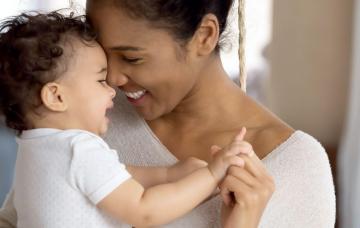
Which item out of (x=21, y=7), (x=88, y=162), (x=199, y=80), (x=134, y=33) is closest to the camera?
(x=88, y=162)

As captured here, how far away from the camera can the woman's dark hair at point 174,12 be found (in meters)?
1.29

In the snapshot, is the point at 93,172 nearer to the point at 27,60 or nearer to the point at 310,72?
the point at 27,60

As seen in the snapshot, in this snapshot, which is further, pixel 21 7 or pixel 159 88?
pixel 21 7

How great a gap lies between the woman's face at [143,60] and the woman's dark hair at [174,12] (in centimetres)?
1

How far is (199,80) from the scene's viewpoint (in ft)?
4.80

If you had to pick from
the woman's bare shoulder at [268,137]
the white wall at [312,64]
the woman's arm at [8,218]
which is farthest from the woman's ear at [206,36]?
the white wall at [312,64]

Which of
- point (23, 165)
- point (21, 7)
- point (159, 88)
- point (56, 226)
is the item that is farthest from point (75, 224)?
point (21, 7)

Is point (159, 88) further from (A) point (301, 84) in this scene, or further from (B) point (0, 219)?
(A) point (301, 84)

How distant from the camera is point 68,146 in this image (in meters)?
1.13

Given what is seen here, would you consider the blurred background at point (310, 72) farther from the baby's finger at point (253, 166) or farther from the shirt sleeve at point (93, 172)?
the shirt sleeve at point (93, 172)

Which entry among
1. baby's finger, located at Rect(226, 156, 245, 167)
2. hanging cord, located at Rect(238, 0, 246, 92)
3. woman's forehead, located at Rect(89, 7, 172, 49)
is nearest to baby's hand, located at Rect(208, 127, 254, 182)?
baby's finger, located at Rect(226, 156, 245, 167)

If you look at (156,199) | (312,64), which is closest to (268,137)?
(156,199)

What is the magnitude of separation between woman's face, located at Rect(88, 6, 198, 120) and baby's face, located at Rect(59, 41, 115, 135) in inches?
2.9

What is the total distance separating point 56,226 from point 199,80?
0.46 m
